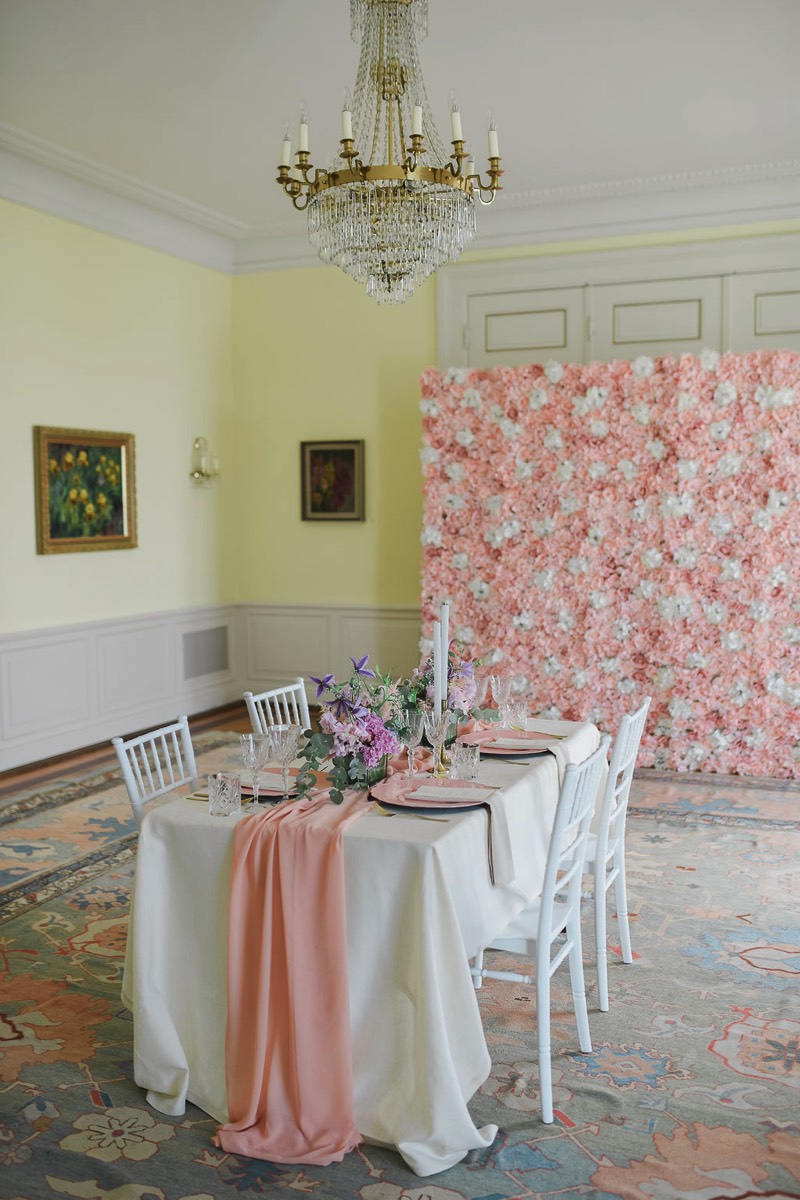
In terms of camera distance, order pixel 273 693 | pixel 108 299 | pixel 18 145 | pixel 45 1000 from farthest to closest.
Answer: pixel 108 299 < pixel 18 145 < pixel 273 693 < pixel 45 1000

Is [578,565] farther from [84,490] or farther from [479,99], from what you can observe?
[84,490]

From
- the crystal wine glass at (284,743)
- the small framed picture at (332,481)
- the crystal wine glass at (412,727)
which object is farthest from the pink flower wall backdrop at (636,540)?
the crystal wine glass at (284,743)

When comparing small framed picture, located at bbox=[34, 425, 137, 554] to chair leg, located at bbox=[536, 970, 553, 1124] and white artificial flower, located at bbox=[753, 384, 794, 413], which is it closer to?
white artificial flower, located at bbox=[753, 384, 794, 413]

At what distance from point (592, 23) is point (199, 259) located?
14.3 feet

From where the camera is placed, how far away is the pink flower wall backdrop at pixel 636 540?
6.51 meters

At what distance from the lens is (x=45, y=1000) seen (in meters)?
3.66

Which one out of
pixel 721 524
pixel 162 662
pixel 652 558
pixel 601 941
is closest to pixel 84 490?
pixel 162 662

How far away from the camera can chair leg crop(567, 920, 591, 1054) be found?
317 centimetres

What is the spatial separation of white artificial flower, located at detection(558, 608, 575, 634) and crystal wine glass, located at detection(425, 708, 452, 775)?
3686 millimetres

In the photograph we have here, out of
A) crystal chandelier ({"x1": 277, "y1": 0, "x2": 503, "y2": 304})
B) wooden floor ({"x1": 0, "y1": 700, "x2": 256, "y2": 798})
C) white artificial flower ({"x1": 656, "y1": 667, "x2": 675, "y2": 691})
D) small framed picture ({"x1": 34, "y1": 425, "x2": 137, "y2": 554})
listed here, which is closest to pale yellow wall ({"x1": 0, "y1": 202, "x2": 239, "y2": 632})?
small framed picture ({"x1": 34, "y1": 425, "x2": 137, "y2": 554})

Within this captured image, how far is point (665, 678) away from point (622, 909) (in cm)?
304

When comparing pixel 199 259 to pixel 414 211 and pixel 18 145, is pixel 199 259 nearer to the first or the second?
pixel 18 145

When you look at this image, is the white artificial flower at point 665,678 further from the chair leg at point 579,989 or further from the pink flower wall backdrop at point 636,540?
the chair leg at point 579,989

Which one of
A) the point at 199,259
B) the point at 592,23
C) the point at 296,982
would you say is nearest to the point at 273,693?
the point at 296,982
